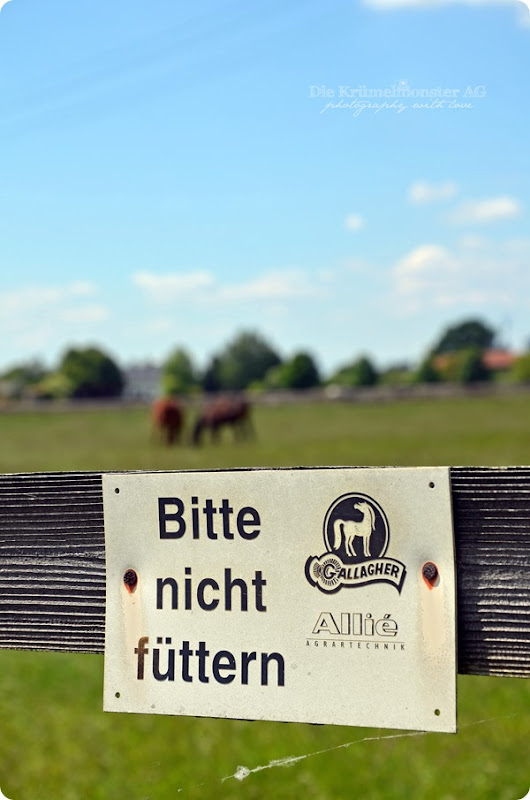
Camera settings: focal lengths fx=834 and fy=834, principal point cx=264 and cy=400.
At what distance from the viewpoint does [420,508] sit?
1156mm

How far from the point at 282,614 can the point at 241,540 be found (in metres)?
0.12

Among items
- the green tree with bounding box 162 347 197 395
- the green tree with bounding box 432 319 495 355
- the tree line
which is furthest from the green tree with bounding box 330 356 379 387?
the green tree with bounding box 162 347 197 395

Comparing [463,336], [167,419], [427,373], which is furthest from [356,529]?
[463,336]

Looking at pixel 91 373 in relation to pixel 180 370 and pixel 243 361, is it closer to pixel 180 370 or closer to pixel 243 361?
pixel 180 370

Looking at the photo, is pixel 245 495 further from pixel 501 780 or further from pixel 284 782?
pixel 501 780

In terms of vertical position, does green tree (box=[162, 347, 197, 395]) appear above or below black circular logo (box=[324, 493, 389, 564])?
above

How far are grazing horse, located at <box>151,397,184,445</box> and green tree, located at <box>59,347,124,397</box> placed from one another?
185 feet

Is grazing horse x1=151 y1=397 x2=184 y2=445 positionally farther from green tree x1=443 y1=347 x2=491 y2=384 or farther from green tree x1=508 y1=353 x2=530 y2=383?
green tree x1=508 y1=353 x2=530 y2=383

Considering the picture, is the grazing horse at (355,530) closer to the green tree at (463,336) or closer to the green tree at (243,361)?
the green tree at (463,336)

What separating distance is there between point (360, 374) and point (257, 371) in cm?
1590

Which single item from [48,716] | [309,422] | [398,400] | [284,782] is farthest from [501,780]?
[398,400]

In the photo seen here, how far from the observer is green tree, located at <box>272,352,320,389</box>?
281 ft

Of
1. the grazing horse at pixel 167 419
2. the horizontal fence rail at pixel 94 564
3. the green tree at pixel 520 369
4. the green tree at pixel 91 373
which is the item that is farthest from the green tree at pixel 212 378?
the horizontal fence rail at pixel 94 564

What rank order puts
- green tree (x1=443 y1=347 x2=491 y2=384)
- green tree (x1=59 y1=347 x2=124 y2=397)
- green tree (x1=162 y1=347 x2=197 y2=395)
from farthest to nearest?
1. green tree (x1=162 y1=347 x2=197 y2=395)
2. green tree (x1=59 y1=347 x2=124 y2=397)
3. green tree (x1=443 y1=347 x2=491 y2=384)
